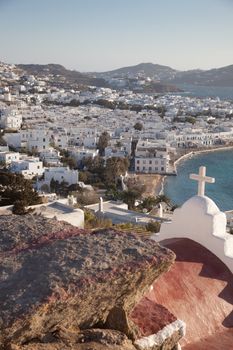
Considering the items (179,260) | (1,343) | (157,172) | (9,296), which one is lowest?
(157,172)

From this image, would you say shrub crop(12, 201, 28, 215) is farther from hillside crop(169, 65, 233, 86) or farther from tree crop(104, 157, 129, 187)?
hillside crop(169, 65, 233, 86)

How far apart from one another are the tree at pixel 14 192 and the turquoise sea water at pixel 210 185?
16.2 meters

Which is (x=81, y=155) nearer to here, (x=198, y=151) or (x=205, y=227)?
(x=198, y=151)

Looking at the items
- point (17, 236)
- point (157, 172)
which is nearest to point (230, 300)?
point (17, 236)

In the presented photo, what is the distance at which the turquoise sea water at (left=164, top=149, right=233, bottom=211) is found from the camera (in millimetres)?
30422

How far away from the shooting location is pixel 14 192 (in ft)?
41.3

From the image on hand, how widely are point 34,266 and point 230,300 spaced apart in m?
2.09

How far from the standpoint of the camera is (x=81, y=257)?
8.57 ft

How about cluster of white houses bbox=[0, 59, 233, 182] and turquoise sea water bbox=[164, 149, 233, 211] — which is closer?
turquoise sea water bbox=[164, 149, 233, 211]

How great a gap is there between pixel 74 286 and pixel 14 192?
10.4 m

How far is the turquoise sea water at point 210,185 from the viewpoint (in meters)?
30.4

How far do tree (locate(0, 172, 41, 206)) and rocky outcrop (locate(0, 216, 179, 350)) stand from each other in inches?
358

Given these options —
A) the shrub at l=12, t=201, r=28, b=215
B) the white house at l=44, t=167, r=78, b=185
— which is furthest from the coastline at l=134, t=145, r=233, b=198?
the shrub at l=12, t=201, r=28, b=215

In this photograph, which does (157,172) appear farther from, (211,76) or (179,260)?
(211,76)
